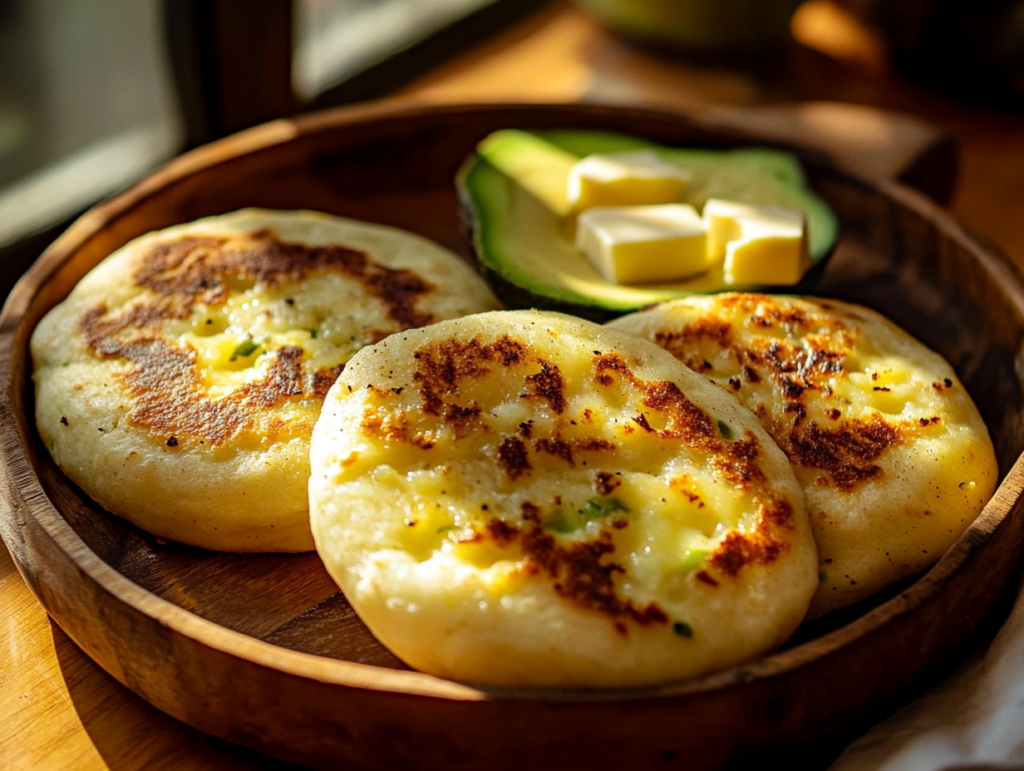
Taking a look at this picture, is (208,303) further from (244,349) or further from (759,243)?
(759,243)

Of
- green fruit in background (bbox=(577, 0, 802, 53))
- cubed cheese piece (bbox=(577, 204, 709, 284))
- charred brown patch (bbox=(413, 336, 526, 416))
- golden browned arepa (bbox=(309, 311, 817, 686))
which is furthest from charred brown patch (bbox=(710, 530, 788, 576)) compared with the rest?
green fruit in background (bbox=(577, 0, 802, 53))

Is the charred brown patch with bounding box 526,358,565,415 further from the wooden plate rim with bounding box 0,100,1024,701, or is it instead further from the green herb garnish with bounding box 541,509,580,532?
the wooden plate rim with bounding box 0,100,1024,701

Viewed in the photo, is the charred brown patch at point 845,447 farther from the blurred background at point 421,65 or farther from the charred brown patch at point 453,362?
the blurred background at point 421,65

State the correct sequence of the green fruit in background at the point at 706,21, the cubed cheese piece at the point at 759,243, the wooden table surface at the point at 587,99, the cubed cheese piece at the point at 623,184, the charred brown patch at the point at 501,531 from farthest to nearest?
the green fruit in background at the point at 706,21, the cubed cheese piece at the point at 623,184, the cubed cheese piece at the point at 759,243, the wooden table surface at the point at 587,99, the charred brown patch at the point at 501,531

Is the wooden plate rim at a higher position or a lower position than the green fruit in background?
lower

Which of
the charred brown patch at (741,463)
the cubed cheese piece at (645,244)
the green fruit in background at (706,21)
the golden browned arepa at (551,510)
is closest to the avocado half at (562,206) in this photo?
the cubed cheese piece at (645,244)

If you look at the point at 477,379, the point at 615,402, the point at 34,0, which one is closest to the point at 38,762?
the point at 477,379

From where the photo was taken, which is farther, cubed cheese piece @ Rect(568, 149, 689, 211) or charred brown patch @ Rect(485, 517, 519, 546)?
cubed cheese piece @ Rect(568, 149, 689, 211)

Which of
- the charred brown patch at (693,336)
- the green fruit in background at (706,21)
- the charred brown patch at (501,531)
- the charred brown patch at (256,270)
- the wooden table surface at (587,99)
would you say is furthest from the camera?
the green fruit in background at (706,21)
